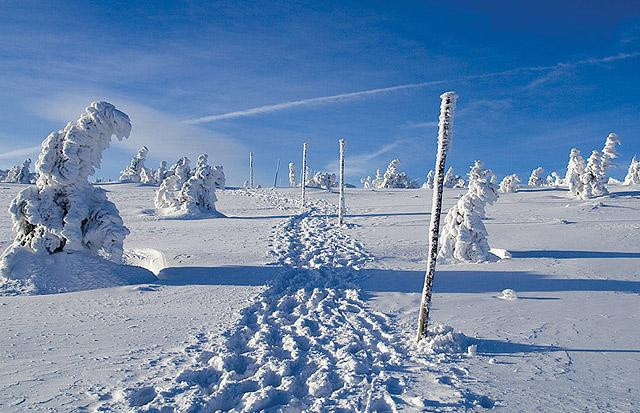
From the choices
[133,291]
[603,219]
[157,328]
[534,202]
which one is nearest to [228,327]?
[157,328]

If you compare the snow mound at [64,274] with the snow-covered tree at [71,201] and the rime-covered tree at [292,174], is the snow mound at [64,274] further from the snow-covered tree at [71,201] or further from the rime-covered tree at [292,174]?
the rime-covered tree at [292,174]

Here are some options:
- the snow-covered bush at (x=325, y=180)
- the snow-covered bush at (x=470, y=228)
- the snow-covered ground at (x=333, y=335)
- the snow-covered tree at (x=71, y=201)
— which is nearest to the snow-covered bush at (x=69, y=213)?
the snow-covered tree at (x=71, y=201)

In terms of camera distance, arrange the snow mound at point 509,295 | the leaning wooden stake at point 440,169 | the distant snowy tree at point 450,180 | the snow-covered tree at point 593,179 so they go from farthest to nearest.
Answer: the distant snowy tree at point 450,180
the snow-covered tree at point 593,179
the snow mound at point 509,295
the leaning wooden stake at point 440,169

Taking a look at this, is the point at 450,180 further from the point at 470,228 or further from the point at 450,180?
the point at 470,228

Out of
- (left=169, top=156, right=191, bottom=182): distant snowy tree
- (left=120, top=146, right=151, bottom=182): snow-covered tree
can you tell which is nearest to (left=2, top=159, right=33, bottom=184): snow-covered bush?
(left=120, top=146, right=151, bottom=182): snow-covered tree

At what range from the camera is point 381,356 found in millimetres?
8227

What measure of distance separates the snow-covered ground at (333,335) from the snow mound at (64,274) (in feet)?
2.27

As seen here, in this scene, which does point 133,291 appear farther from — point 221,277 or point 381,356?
point 381,356

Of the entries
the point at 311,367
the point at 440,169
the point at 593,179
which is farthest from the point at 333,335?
the point at 593,179

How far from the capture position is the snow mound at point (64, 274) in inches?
501

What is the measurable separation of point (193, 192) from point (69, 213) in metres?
21.7

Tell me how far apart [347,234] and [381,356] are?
57.3 ft

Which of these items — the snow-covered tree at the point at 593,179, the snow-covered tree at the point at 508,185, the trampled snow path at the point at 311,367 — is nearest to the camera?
the trampled snow path at the point at 311,367

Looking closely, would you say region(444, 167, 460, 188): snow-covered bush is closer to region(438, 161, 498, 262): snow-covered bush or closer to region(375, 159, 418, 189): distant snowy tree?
region(375, 159, 418, 189): distant snowy tree
